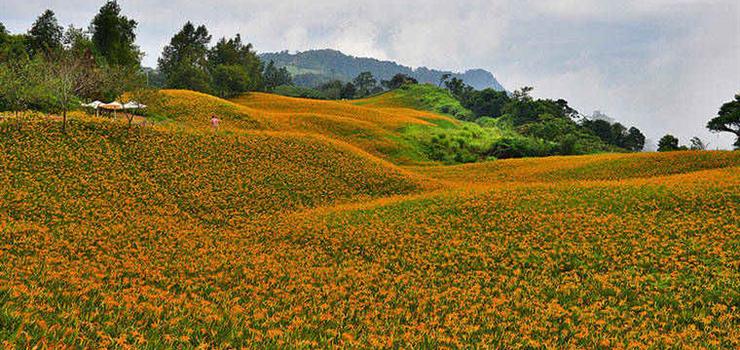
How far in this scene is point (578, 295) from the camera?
12.7 m

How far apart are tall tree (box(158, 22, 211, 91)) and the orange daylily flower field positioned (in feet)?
158

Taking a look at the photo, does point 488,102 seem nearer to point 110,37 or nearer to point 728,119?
point 728,119

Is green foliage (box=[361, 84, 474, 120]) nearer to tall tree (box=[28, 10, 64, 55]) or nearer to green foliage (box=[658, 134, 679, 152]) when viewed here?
green foliage (box=[658, 134, 679, 152])

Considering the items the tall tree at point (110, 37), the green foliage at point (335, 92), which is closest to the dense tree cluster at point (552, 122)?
the green foliage at point (335, 92)

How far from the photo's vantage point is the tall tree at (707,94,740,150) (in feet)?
214

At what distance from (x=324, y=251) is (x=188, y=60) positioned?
246ft

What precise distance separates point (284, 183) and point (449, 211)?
11.2m

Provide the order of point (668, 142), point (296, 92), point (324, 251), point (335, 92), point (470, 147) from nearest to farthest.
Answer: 1. point (324, 251)
2. point (470, 147)
3. point (668, 142)
4. point (296, 92)
5. point (335, 92)

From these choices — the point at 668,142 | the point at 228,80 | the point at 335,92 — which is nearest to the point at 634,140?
the point at 668,142

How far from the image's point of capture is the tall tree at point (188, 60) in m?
78.8

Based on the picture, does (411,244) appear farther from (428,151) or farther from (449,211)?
(428,151)

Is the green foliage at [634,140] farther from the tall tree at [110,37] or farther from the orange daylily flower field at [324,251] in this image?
the tall tree at [110,37]

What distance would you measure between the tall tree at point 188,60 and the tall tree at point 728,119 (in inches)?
3210

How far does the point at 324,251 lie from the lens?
1795 cm
